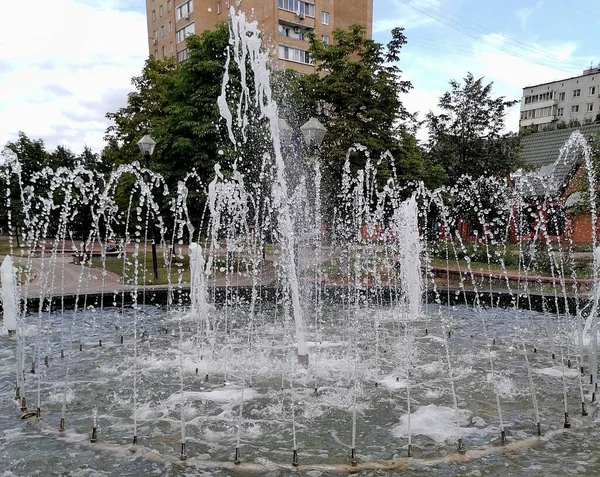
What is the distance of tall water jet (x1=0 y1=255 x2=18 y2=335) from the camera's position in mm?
8648

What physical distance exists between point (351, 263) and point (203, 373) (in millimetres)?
12947

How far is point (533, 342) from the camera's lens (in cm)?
838

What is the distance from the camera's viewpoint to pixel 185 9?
4869cm

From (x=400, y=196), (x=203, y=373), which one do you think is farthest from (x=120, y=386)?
(x=400, y=196)

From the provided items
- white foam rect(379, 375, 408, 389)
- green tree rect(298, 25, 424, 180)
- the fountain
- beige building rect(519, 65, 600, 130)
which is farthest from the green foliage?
beige building rect(519, 65, 600, 130)

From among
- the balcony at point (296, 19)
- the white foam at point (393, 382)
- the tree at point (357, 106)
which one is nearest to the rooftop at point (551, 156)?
the tree at point (357, 106)

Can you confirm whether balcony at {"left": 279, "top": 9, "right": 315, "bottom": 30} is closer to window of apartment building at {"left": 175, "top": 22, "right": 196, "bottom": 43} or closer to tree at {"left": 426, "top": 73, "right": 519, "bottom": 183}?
window of apartment building at {"left": 175, "top": 22, "right": 196, "bottom": 43}

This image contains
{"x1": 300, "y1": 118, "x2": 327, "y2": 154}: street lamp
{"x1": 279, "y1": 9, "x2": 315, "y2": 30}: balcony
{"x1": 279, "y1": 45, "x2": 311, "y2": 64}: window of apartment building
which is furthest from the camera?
{"x1": 279, "y1": 45, "x2": 311, "y2": 64}: window of apartment building

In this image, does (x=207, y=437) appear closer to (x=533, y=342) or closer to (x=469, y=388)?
(x=469, y=388)

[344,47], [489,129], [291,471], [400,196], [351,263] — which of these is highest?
[344,47]

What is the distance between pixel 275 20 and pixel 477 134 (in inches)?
1005

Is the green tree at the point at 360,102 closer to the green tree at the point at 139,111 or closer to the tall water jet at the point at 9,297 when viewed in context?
the green tree at the point at 139,111

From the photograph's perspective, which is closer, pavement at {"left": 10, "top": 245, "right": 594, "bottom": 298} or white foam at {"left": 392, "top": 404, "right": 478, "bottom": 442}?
white foam at {"left": 392, "top": 404, "right": 478, "bottom": 442}

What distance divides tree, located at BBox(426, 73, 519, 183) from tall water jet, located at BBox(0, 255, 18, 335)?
64.0 ft
